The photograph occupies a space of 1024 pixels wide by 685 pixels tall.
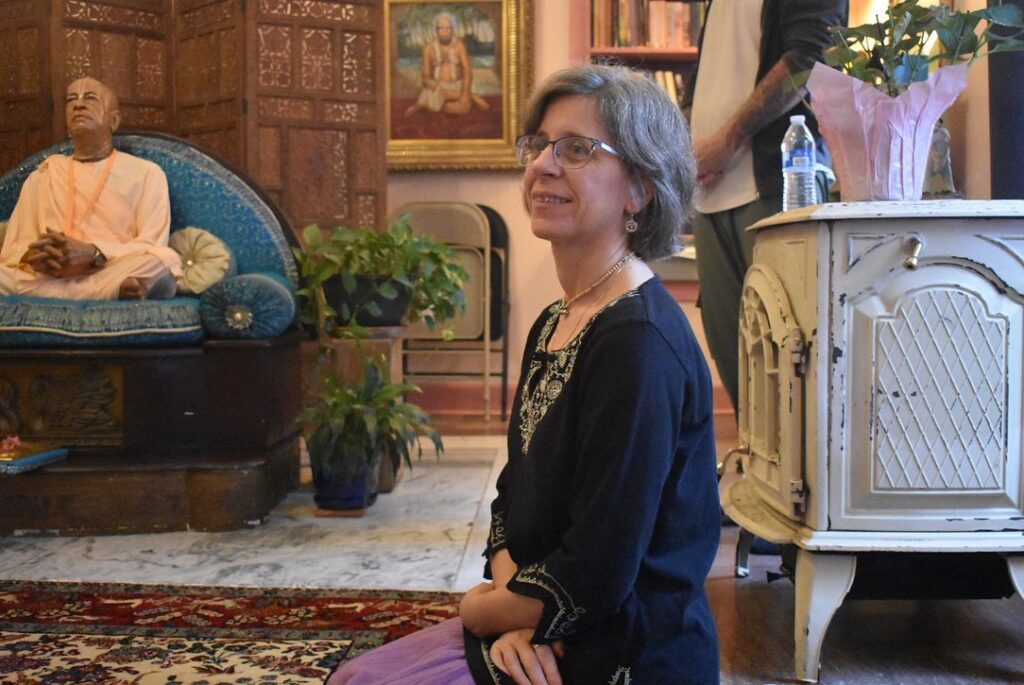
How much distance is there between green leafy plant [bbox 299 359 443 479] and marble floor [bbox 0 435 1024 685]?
0.19 meters

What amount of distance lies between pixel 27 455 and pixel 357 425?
0.92m

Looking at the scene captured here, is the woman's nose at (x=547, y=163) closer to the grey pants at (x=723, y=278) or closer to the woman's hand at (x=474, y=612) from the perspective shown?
the woman's hand at (x=474, y=612)

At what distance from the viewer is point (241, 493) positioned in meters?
2.99

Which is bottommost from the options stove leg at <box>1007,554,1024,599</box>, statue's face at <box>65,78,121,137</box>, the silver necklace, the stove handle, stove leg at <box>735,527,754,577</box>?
stove leg at <box>735,527,754,577</box>

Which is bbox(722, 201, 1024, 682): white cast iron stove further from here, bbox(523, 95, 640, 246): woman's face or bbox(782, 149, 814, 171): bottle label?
bbox(523, 95, 640, 246): woman's face

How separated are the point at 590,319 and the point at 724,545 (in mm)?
1809

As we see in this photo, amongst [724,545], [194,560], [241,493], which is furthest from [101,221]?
[724,545]

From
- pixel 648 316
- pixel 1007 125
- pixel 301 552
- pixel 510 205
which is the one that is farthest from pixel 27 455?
pixel 510 205

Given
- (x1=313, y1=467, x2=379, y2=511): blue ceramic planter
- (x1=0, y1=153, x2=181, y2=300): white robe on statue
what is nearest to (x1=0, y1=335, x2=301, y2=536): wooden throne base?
(x1=313, y1=467, x2=379, y2=511): blue ceramic planter

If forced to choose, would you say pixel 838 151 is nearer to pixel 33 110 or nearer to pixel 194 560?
pixel 194 560

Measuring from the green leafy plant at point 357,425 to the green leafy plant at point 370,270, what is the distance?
8.8 inches

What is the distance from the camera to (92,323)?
2.98 meters

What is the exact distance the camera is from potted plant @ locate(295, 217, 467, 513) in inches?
123

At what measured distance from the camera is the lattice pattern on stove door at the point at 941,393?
1736 mm
